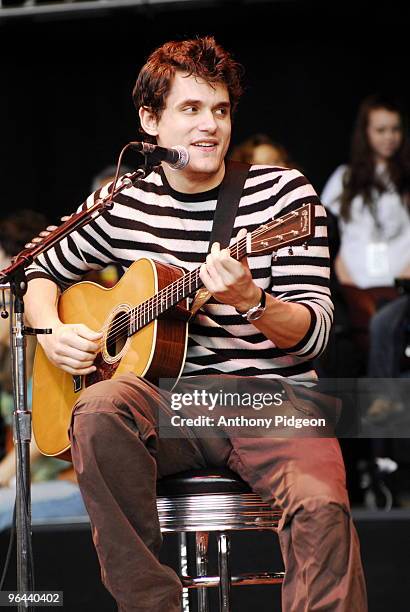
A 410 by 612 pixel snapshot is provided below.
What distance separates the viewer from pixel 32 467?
3.87 metres

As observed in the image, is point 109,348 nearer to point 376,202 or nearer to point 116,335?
point 116,335

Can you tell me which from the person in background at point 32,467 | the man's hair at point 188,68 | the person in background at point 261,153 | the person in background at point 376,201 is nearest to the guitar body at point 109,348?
the man's hair at point 188,68

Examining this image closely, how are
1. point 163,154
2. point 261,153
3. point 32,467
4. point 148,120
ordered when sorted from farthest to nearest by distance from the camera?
point 261,153 → point 32,467 → point 148,120 → point 163,154

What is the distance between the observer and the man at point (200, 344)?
233 centimetres

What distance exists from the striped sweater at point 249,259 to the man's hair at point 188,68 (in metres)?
0.21

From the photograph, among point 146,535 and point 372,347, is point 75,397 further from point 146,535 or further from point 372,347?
point 372,347

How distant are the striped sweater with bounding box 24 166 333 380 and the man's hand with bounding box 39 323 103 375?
0.77ft

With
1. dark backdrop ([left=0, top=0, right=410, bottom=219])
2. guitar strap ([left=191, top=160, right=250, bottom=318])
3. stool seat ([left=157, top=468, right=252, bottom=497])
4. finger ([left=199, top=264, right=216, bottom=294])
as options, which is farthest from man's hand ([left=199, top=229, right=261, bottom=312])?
dark backdrop ([left=0, top=0, right=410, bottom=219])

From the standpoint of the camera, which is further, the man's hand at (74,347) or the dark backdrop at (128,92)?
the dark backdrop at (128,92)

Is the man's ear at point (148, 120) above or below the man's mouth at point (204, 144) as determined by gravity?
above

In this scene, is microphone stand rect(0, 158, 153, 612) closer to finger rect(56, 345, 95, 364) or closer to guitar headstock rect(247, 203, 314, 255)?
finger rect(56, 345, 95, 364)

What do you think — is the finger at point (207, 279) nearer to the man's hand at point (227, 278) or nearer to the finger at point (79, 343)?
the man's hand at point (227, 278)

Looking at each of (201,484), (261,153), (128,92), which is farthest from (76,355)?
(128,92)

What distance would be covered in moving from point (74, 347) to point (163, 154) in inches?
22.6
